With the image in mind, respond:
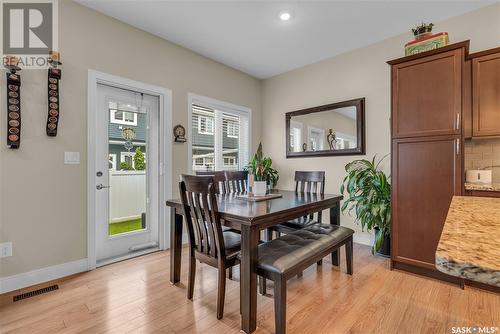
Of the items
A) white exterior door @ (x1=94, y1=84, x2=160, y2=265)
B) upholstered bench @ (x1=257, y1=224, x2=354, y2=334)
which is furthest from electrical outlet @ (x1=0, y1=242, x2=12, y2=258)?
upholstered bench @ (x1=257, y1=224, x2=354, y2=334)

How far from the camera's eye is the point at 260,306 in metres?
1.95

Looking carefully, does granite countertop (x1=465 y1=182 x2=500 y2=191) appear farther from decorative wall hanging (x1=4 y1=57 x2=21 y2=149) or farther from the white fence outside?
decorative wall hanging (x1=4 y1=57 x2=21 y2=149)

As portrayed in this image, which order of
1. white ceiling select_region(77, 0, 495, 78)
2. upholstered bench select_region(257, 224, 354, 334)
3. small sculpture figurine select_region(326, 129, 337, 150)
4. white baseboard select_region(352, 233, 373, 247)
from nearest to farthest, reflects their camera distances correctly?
upholstered bench select_region(257, 224, 354, 334) < white ceiling select_region(77, 0, 495, 78) < white baseboard select_region(352, 233, 373, 247) < small sculpture figurine select_region(326, 129, 337, 150)

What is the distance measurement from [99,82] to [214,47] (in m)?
1.59

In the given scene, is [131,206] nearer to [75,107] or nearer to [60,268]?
[60,268]

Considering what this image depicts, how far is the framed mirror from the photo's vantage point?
11.4 feet

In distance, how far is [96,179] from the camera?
2701 mm

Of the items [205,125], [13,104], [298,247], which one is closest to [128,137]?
[13,104]

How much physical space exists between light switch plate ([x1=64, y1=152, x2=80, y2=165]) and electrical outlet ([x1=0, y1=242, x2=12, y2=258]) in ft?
2.72

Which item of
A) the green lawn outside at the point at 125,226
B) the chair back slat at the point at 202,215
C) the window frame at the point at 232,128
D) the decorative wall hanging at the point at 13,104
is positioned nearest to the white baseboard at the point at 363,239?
the chair back slat at the point at 202,215

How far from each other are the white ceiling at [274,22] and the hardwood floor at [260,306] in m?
2.81

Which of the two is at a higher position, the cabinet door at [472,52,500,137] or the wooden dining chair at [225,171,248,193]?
the cabinet door at [472,52,500,137]

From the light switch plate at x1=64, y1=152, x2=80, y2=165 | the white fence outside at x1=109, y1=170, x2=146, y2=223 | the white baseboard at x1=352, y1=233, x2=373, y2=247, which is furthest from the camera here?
the white baseboard at x1=352, y1=233, x2=373, y2=247
